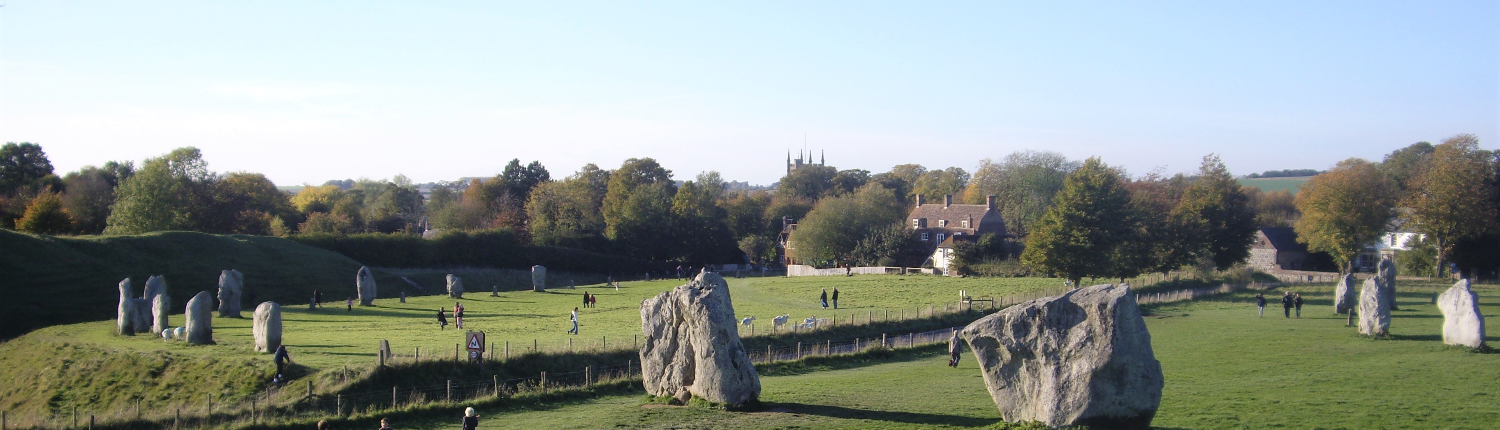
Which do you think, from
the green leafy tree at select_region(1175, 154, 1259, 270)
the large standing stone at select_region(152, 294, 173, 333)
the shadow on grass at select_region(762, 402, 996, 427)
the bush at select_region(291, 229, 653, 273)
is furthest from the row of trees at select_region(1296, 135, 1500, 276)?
the large standing stone at select_region(152, 294, 173, 333)

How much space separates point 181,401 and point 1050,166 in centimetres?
9679

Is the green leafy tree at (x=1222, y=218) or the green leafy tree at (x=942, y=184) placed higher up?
the green leafy tree at (x=942, y=184)

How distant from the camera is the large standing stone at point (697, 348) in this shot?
73.4 feet

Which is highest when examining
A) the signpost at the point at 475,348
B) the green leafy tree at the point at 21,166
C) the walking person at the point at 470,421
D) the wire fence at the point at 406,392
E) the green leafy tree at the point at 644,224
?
the green leafy tree at the point at 21,166

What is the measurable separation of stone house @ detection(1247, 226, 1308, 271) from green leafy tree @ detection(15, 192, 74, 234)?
93393 millimetres

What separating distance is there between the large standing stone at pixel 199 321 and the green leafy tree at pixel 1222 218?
58668mm

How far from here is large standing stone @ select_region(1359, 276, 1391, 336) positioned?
104ft

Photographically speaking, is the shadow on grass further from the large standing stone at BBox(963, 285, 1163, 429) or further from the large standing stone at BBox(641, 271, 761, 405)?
the large standing stone at BBox(963, 285, 1163, 429)

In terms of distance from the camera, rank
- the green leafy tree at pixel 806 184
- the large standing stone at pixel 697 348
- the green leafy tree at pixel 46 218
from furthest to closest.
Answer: the green leafy tree at pixel 806 184
the green leafy tree at pixel 46 218
the large standing stone at pixel 697 348

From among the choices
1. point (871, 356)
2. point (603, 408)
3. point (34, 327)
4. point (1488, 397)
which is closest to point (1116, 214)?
point (871, 356)

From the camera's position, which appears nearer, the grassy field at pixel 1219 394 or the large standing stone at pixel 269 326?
the grassy field at pixel 1219 394

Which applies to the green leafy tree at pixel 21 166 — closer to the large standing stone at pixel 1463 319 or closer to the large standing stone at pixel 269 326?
the large standing stone at pixel 269 326

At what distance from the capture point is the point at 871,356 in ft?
111

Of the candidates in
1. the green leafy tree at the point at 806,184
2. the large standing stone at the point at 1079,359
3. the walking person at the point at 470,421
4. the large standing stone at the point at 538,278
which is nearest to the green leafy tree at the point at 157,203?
the large standing stone at the point at 538,278
